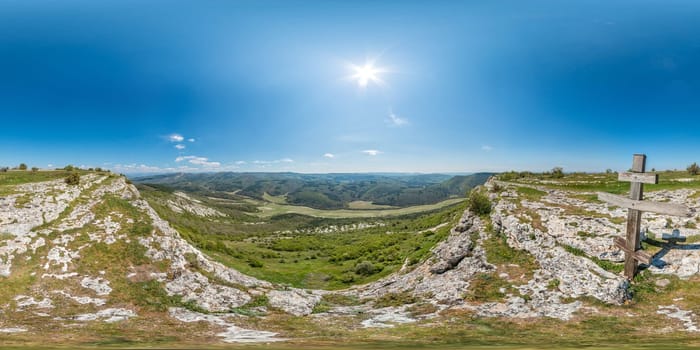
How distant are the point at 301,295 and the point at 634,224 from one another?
26.6 m

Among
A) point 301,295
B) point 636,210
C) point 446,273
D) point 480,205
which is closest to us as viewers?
point 636,210

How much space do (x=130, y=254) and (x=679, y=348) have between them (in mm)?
36144

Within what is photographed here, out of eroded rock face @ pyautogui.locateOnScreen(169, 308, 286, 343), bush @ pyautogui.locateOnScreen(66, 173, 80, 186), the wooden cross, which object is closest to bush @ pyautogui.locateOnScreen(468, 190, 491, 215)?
the wooden cross

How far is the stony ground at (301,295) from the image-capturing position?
804 inches

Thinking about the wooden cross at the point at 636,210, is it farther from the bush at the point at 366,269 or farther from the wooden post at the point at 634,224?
the bush at the point at 366,269

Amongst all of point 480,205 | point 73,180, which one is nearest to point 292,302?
point 480,205

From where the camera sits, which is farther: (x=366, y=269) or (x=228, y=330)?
(x=366, y=269)

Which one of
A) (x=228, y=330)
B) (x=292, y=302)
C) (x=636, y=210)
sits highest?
(x=636, y=210)

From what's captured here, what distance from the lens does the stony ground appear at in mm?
20422

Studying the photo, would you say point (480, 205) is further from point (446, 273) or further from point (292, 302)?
point (292, 302)

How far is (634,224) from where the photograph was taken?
23.0 metres

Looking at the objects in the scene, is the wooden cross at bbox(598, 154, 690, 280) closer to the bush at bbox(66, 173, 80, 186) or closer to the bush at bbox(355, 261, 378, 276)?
the bush at bbox(355, 261, 378, 276)

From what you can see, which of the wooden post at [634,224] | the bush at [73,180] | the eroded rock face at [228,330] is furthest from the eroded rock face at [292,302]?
the bush at [73,180]

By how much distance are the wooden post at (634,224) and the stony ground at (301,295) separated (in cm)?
108
